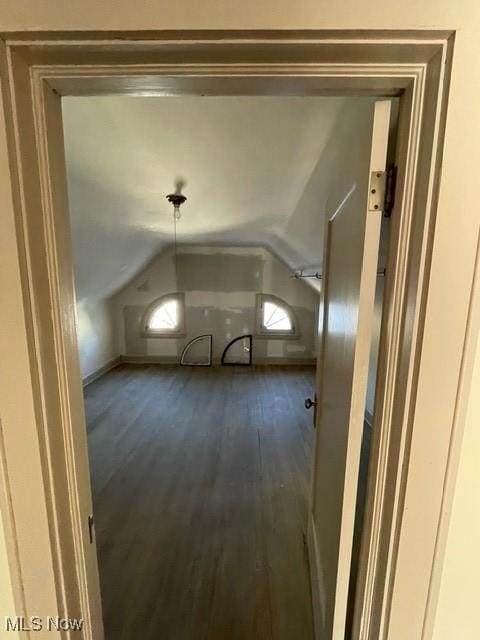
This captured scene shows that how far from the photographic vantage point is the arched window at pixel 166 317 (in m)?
5.70

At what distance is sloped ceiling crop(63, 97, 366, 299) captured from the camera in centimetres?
139

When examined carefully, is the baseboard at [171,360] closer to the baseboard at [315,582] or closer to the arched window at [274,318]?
the arched window at [274,318]

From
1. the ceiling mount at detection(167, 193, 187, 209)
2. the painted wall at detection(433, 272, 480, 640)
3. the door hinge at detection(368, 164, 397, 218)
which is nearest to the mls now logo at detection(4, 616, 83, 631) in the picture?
the painted wall at detection(433, 272, 480, 640)

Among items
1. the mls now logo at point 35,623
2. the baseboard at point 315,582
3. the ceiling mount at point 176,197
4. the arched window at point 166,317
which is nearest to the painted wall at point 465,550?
the baseboard at point 315,582

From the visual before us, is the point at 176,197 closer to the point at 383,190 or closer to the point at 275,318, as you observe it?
the point at 383,190

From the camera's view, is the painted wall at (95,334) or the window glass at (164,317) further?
the window glass at (164,317)

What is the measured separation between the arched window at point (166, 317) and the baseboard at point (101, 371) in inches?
31.5

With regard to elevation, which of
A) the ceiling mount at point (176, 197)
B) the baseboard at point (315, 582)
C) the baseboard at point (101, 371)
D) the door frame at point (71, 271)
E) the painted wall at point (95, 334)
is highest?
the ceiling mount at point (176, 197)

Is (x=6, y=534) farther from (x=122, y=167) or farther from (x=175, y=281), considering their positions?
(x=175, y=281)

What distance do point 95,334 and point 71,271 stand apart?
4736 millimetres

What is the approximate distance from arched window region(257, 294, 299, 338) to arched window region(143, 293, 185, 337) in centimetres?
155

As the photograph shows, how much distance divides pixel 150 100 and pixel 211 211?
6.19 ft

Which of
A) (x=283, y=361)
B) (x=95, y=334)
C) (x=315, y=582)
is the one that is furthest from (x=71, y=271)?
(x=283, y=361)

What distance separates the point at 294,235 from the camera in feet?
11.4
